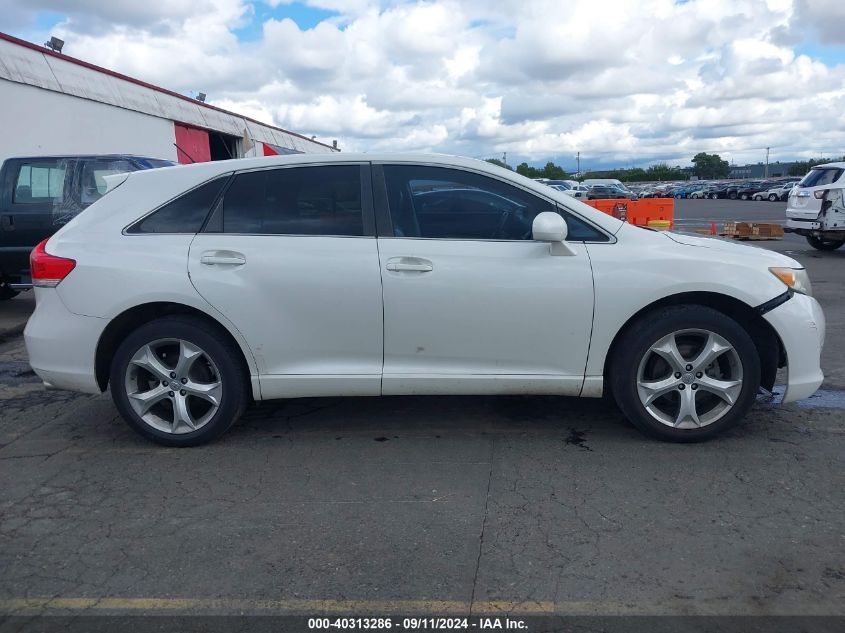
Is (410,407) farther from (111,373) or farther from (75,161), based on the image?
(75,161)

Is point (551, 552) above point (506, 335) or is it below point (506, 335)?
below

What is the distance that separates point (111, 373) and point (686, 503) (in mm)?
3341

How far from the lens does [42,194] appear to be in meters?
9.10

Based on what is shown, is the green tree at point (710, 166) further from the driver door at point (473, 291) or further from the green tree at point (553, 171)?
the driver door at point (473, 291)

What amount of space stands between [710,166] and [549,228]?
137m

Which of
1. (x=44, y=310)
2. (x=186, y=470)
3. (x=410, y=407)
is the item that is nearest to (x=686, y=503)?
(x=410, y=407)

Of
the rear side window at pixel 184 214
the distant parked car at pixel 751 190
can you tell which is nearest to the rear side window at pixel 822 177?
the rear side window at pixel 184 214

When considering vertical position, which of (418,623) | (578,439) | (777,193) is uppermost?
(777,193)

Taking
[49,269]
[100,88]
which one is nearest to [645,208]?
[100,88]

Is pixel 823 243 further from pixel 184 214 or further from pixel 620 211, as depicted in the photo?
pixel 184 214

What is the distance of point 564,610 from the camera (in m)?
2.85

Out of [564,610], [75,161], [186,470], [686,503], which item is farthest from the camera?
[75,161]

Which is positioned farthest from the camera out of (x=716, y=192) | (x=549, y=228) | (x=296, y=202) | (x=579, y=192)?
(x=716, y=192)

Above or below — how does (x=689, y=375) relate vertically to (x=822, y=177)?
below
